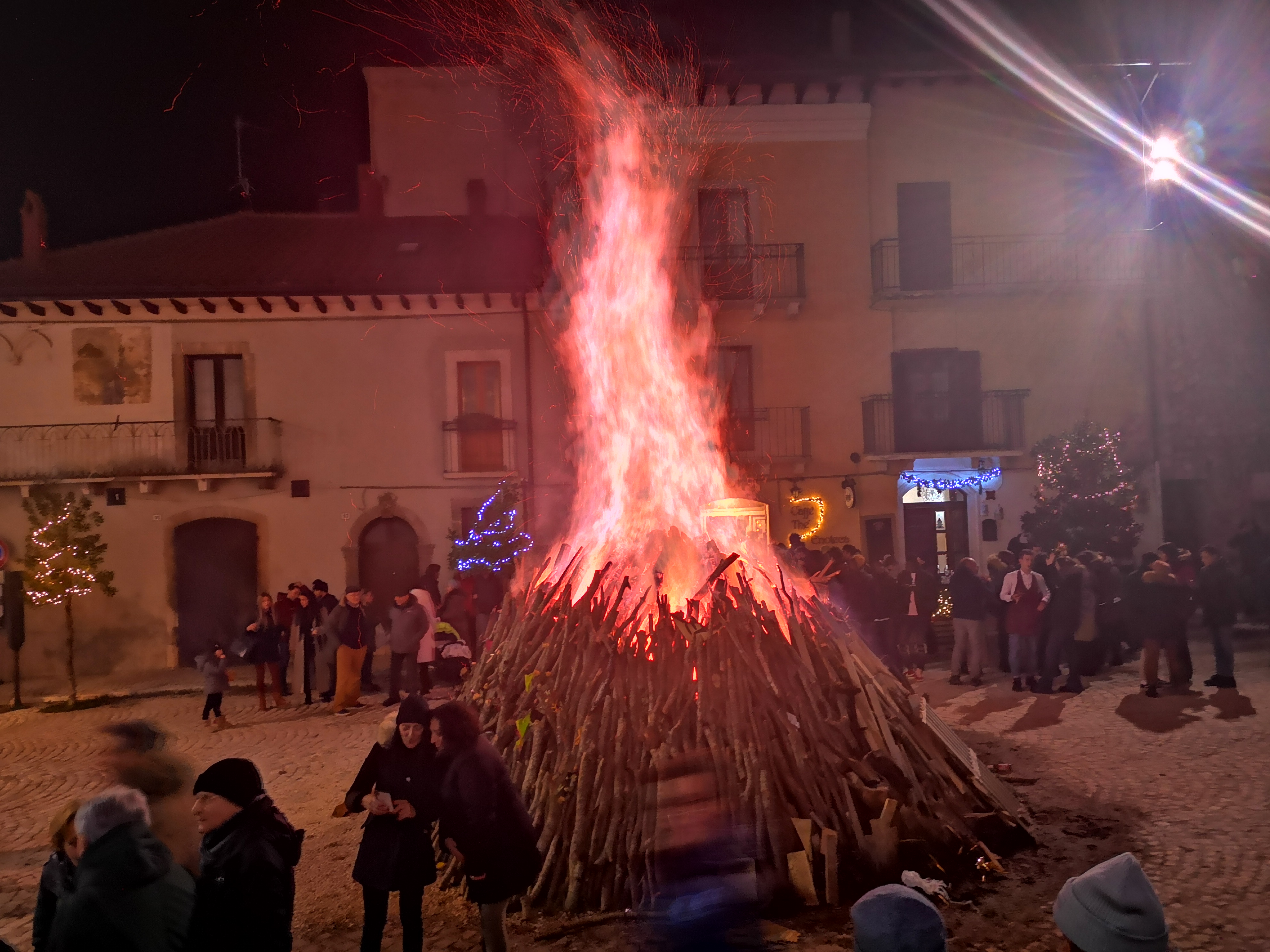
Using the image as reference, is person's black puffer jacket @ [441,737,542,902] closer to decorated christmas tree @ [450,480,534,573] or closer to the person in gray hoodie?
the person in gray hoodie

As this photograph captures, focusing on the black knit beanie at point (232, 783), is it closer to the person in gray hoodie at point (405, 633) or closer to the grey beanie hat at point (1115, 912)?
the grey beanie hat at point (1115, 912)

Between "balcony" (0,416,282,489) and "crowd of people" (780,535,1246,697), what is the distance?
11.2 metres

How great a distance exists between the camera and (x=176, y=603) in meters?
17.5

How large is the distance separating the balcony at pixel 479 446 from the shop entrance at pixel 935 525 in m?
8.37

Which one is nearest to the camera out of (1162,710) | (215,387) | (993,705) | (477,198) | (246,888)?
(246,888)

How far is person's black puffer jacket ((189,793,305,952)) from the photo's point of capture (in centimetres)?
290

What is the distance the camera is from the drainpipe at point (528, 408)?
59.3 feet

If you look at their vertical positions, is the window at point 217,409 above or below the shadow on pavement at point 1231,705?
above

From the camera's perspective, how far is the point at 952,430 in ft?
61.2

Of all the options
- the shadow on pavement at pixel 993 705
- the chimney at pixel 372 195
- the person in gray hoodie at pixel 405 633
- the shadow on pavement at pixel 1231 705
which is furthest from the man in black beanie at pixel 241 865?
the chimney at pixel 372 195

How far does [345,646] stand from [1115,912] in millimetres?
10261

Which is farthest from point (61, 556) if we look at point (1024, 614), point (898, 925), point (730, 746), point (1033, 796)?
point (898, 925)

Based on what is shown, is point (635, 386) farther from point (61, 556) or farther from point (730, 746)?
point (61, 556)

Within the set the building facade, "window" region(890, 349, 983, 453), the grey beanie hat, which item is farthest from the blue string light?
the grey beanie hat
